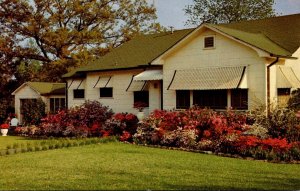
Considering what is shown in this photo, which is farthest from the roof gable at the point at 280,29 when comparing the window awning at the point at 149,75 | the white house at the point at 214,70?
the window awning at the point at 149,75

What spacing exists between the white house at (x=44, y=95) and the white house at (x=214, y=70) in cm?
790

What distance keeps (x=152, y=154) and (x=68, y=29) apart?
113 feet

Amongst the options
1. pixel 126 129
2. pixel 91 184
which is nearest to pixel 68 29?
pixel 126 129

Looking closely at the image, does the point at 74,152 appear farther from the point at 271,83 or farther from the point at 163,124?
the point at 271,83

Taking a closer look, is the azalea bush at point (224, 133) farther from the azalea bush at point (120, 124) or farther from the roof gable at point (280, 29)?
the roof gable at point (280, 29)

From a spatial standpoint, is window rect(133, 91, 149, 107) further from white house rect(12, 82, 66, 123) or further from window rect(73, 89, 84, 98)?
white house rect(12, 82, 66, 123)

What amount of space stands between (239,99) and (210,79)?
6.42 ft

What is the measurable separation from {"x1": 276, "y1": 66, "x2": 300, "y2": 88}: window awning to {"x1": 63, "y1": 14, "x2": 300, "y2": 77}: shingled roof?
2.96ft

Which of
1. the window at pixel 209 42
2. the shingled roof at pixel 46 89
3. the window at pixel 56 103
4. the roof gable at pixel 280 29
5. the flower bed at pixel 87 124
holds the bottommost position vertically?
the flower bed at pixel 87 124

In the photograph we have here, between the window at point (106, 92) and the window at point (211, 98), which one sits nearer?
the window at point (211, 98)

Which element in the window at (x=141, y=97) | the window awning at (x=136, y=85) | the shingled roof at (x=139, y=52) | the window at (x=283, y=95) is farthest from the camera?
the shingled roof at (x=139, y=52)

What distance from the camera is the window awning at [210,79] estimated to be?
75.8 feet

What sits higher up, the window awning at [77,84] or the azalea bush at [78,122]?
the window awning at [77,84]

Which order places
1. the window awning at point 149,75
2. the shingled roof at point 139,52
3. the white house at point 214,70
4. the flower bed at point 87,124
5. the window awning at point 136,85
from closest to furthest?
the white house at point 214,70
the flower bed at point 87,124
the window awning at point 149,75
the window awning at point 136,85
the shingled roof at point 139,52
